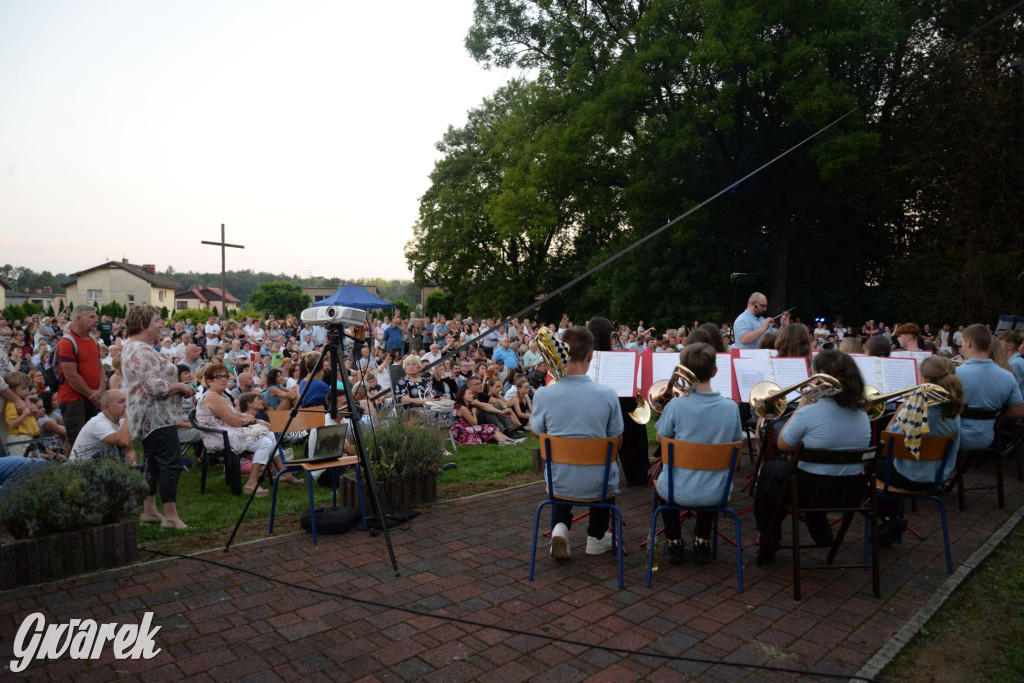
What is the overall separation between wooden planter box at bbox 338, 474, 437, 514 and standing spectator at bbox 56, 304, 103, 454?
2.41 metres

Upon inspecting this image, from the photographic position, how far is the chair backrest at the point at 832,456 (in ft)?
12.8

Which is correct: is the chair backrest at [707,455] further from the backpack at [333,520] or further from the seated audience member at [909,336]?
the seated audience member at [909,336]

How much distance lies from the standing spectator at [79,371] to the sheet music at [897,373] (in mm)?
6972

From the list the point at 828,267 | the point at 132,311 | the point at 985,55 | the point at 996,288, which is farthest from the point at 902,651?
the point at 828,267

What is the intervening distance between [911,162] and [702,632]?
18.7m

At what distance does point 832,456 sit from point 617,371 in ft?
7.64

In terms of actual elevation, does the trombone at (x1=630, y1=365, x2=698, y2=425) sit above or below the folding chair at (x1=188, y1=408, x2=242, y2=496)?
above

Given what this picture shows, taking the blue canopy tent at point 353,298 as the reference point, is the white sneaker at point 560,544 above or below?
below

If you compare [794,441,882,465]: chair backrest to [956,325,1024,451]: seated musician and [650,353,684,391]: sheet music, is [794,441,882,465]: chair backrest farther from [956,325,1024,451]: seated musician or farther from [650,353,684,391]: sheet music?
[956,325,1024,451]: seated musician

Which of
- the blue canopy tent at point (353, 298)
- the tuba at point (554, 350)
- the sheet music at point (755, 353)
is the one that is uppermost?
the blue canopy tent at point (353, 298)

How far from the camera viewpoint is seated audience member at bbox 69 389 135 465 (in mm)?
5387

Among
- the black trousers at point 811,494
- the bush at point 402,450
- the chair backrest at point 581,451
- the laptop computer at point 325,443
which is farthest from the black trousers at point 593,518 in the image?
the laptop computer at point 325,443

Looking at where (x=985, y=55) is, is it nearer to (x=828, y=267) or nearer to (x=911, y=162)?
(x=911, y=162)

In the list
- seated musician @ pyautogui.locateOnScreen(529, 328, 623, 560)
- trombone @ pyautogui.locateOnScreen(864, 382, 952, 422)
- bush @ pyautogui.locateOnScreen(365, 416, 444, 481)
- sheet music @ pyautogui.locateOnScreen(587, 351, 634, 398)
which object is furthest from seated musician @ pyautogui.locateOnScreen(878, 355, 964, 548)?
bush @ pyautogui.locateOnScreen(365, 416, 444, 481)
